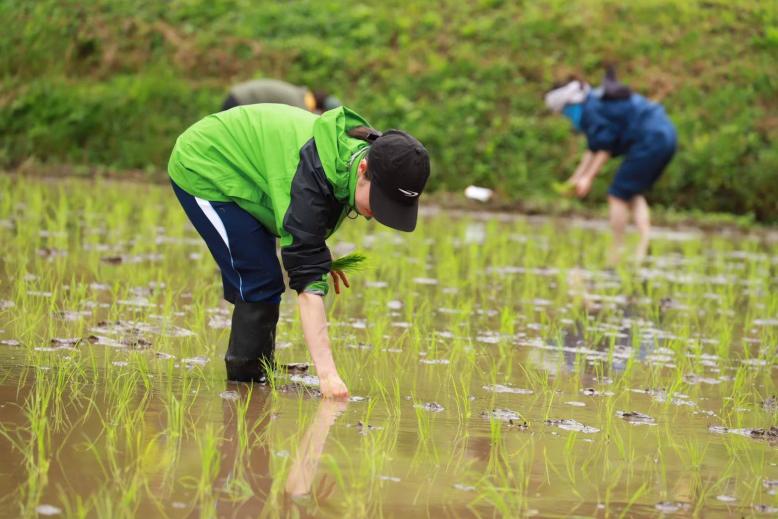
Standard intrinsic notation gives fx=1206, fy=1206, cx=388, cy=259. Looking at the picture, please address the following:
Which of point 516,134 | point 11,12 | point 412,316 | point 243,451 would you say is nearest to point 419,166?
point 243,451

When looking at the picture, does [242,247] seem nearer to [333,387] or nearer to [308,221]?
[308,221]

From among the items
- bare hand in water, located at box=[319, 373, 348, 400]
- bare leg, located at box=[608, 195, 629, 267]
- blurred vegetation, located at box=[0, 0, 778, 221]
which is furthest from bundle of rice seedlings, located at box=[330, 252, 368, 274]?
blurred vegetation, located at box=[0, 0, 778, 221]

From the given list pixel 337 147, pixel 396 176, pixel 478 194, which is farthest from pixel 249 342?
pixel 478 194

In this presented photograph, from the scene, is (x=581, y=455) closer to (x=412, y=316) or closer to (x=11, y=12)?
(x=412, y=316)

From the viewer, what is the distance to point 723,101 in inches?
673

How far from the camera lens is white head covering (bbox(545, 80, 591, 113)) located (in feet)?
35.9

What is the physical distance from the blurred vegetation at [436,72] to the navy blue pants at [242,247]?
11.5 metres

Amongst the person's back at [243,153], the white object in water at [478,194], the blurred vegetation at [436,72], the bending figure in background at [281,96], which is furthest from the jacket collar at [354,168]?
the blurred vegetation at [436,72]

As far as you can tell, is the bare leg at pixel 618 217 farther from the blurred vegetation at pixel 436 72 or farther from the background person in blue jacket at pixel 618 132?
the blurred vegetation at pixel 436 72

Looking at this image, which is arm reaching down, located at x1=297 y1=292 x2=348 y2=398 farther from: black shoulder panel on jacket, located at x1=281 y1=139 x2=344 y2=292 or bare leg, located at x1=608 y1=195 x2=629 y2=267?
bare leg, located at x1=608 y1=195 x2=629 y2=267

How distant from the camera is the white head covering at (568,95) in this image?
10953 mm

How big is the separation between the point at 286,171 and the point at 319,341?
0.59 m

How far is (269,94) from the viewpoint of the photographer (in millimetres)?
10867

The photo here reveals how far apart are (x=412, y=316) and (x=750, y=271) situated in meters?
4.72
